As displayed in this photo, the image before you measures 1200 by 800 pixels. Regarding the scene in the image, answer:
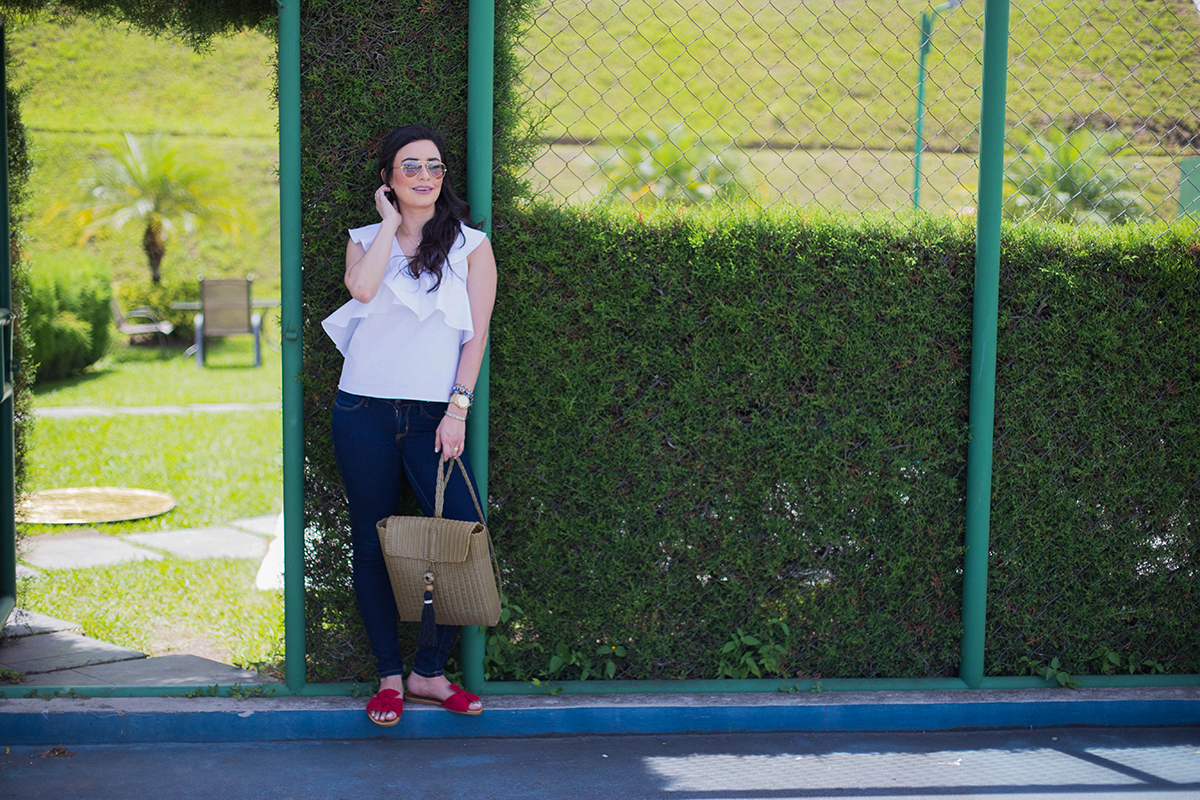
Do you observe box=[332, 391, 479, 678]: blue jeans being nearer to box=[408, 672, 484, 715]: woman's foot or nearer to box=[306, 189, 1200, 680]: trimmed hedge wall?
box=[408, 672, 484, 715]: woman's foot

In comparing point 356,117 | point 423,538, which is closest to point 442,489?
point 423,538

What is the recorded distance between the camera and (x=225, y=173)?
25.8 metres

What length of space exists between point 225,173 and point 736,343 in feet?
83.1

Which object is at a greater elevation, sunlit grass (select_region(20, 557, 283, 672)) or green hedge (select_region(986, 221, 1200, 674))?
green hedge (select_region(986, 221, 1200, 674))

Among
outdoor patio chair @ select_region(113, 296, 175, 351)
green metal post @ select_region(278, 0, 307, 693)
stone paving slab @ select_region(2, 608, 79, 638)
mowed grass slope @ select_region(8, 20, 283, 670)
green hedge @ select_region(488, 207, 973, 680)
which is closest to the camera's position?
green metal post @ select_region(278, 0, 307, 693)

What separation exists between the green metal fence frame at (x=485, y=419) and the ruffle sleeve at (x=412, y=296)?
0.74ft

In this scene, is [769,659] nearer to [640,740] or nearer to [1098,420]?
[640,740]

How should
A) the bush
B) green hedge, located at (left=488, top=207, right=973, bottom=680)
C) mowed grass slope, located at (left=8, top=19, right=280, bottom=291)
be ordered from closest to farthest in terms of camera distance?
green hedge, located at (left=488, top=207, right=973, bottom=680) → the bush → mowed grass slope, located at (left=8, top=19, right=280, bottom=291)

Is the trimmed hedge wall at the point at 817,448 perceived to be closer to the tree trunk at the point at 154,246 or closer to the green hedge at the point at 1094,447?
the green hedge at the point at 1094,447

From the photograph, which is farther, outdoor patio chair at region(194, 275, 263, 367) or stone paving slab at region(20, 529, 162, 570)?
outdoor patio chair at region(194, 275, 263, 367)

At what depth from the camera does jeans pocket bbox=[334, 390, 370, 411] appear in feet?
9.60

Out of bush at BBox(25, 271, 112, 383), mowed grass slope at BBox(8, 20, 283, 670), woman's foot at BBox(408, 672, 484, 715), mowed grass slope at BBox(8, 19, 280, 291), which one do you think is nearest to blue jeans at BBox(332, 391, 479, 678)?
woman's foot at BBox(408, 672, 484, 715)

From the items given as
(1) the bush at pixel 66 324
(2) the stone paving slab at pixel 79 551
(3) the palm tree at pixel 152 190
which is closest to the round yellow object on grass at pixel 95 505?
(2) the stone paving slab at pixel 79 551

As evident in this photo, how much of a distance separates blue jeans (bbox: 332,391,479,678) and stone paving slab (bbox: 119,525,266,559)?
2672 millimetres
